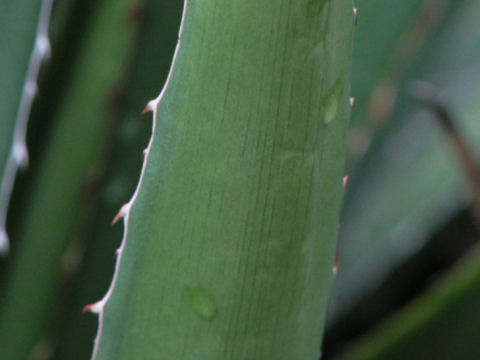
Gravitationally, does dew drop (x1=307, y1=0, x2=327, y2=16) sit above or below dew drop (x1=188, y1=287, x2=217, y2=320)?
above

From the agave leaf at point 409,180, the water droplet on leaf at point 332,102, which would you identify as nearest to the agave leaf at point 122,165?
the water droplet on leaf at point 332,102

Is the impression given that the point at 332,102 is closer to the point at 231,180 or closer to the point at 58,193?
the point at 231,180

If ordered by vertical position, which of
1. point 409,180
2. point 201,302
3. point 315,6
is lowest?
point 409,180

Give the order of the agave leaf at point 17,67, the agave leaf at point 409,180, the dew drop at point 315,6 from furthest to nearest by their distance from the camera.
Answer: the agave leaf at point 409,180
the agave leaf at point 17,67
the dew drop at point 315,6

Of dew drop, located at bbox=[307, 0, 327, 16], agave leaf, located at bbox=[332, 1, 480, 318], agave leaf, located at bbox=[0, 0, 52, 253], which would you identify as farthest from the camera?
agave leaf, located at bbox=[332, 1, 480, 318]

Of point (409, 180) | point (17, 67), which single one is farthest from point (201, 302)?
point (409, 180)

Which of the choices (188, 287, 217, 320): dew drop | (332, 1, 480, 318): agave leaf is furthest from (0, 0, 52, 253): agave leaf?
(332, 1, 480, 318): agave leaf

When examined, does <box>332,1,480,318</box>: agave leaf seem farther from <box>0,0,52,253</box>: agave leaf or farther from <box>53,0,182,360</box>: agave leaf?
<box>0,0,52,253</box>: agave leaf

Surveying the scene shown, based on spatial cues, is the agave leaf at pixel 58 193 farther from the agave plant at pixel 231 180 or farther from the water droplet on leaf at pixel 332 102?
the water droplet on leaf at pixel 332 102

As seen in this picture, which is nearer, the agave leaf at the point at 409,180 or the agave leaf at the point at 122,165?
the agave leaf at the point at 122,165

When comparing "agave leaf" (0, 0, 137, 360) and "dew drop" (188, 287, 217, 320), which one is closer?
"dew drop" (188, 287, 217, 320)
